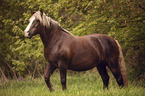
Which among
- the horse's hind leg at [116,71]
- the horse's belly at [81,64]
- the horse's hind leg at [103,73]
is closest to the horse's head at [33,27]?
the horse's belly at [81,64]

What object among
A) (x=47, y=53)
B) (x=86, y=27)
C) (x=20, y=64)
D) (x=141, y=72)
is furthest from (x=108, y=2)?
(x=20, y=64)

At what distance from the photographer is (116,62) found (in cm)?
565

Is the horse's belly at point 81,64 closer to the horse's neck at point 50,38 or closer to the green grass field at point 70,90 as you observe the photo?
the green grass field at point 70,90

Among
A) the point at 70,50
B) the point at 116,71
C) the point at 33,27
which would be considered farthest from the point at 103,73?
the point at 33,27

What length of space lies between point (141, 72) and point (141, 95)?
456 centimetres

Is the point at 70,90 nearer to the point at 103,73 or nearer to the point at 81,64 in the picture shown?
the point at 81,64

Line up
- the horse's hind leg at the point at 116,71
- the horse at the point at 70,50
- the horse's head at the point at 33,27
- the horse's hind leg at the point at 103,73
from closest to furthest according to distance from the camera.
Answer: the horse's head at the point at 33,27 → the horse at the point at 70,50 → the horse's hind leg at the point at 116,71 → the horse's hind leg at the point at 103,73

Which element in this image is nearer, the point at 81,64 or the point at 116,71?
the point at 81,64

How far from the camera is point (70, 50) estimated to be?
16.5 feet

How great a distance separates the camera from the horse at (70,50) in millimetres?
4887

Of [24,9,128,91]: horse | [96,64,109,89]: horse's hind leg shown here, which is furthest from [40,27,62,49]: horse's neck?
[96,64,109,89]: horse's hind leg

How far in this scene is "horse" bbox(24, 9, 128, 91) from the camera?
16.0 feet

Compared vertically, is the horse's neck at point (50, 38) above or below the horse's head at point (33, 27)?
below

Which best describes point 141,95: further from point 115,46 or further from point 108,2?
point 108,2
